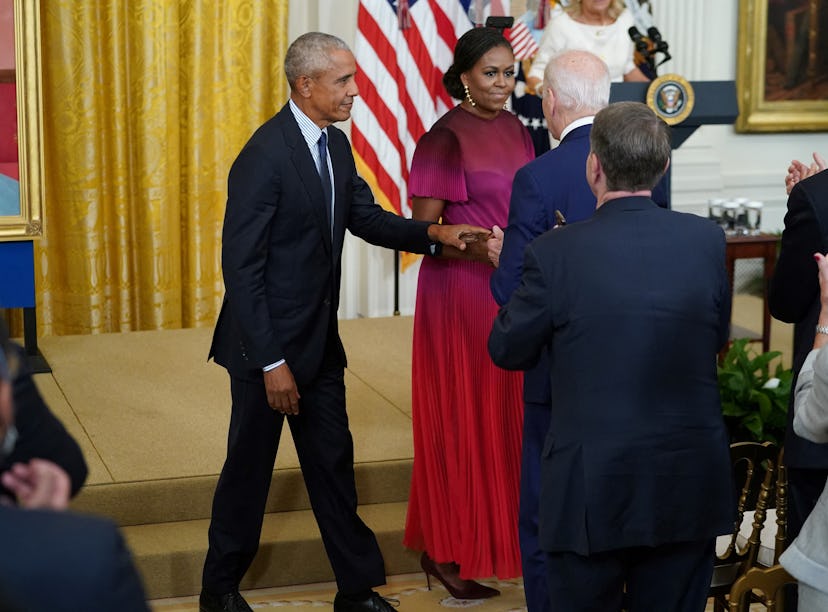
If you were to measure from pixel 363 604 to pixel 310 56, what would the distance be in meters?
1.77

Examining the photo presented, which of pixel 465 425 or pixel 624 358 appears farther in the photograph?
pixel 465 425

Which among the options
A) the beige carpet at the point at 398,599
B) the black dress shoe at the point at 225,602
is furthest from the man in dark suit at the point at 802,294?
the black dress shoe at the point at 225,602

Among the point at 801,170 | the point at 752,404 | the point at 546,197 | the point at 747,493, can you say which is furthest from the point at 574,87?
the point at 752,404

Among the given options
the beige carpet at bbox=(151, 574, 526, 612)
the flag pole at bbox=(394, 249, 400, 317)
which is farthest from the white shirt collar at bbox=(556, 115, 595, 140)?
the flag pole at bbox=(394, 249, 400, 317)

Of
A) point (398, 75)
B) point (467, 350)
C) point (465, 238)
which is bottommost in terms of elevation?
point (467, 350)

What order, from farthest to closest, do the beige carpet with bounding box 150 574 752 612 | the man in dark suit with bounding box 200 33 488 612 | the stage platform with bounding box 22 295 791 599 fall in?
the stage platform with bounding box 22 295 791 599
the beige carpet with bounding box 150 574 752 612
the man in dark suit with bounding box 200 33 488 612

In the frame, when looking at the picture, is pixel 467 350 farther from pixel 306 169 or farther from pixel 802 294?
pixel 802 294

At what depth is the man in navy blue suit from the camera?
Answer: 3.52m

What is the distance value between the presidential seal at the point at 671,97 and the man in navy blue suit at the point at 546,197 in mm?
2612

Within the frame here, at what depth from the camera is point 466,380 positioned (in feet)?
14.6

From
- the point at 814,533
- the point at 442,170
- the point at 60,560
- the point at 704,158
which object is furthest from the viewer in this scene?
the point at 704,158

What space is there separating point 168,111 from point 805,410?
5381mm

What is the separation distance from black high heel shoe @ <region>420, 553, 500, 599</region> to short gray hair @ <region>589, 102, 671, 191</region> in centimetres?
208

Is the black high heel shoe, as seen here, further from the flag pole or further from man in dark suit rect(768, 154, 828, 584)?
the flag pole
